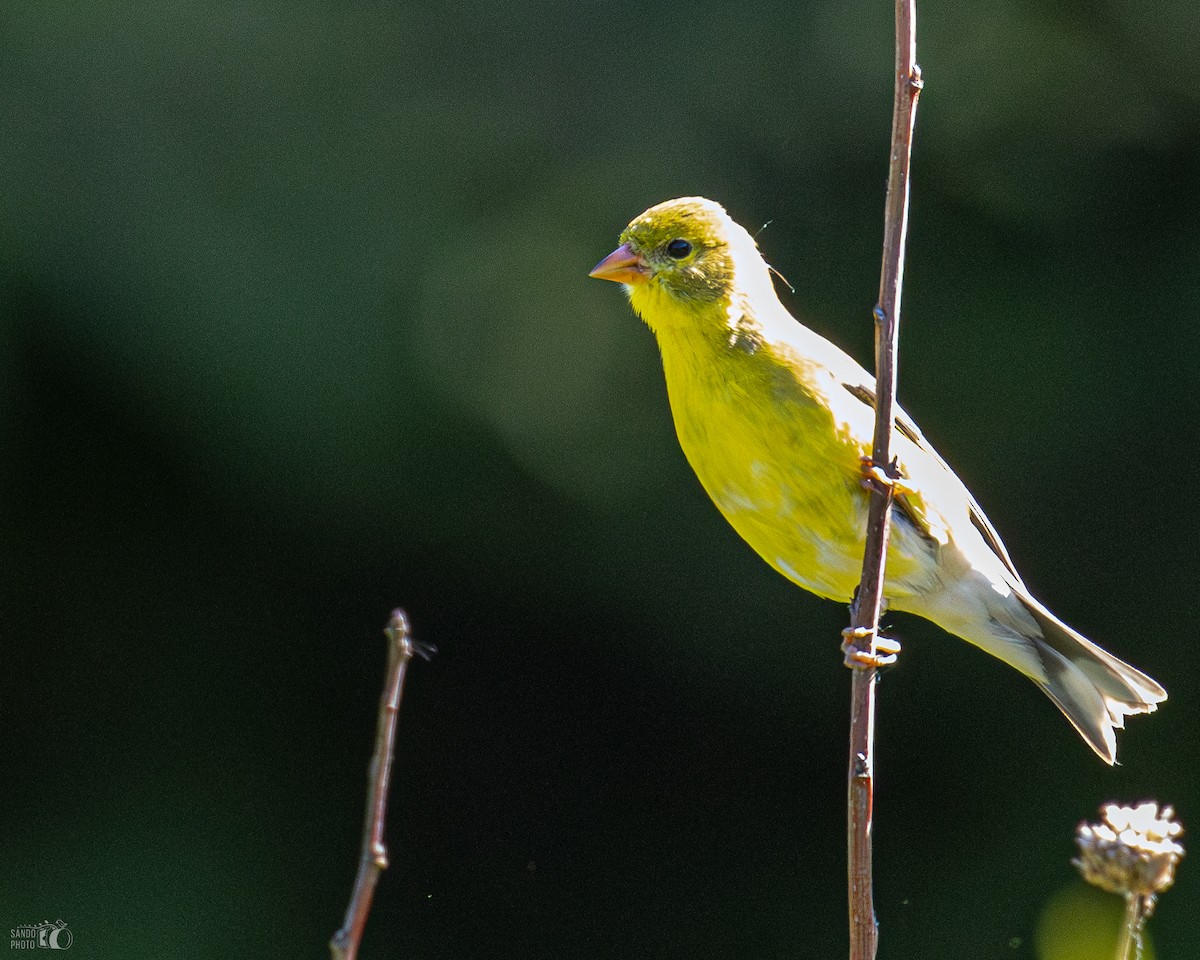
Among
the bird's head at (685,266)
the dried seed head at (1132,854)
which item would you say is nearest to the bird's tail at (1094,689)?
the bird's head at (685,266)

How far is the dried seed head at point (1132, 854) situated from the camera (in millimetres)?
971

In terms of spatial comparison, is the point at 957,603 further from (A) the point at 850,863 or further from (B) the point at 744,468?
(A) the point at 850,863

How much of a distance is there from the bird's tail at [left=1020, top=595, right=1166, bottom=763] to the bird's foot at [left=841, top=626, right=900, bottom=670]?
365mm

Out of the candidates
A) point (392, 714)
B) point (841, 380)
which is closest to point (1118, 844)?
point (392, 714)

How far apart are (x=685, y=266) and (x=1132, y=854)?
71.1 inches

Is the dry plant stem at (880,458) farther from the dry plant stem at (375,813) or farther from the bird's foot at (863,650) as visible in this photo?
the dry plant stem at (375,813)

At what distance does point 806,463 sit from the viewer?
2.37 m

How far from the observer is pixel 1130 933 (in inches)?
32.3

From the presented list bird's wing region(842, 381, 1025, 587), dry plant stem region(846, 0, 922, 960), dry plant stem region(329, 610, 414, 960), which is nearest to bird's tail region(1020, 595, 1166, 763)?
bird's wing region(842, 381, 1025, 587)

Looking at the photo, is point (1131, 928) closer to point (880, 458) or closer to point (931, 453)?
point (880, 458)

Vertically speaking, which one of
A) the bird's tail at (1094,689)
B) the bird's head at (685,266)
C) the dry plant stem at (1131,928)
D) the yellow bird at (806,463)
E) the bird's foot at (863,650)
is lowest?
the dry plant stem at (1131,928)

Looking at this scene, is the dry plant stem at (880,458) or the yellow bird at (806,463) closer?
the dry plant stem at (880,458)

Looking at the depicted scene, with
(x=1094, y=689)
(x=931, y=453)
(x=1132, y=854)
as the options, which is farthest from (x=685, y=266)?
(x=1132, y=854)

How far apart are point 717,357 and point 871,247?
1713 millimetres
